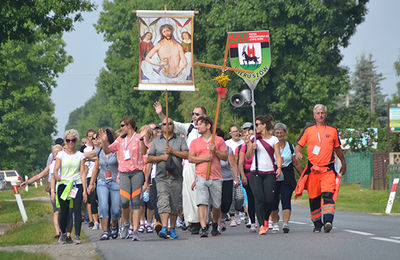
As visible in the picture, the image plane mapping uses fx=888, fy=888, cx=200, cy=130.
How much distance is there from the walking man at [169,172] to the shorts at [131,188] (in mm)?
290

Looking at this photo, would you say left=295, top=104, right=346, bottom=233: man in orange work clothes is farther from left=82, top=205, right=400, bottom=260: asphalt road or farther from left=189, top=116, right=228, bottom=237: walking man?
left=189, top=116, right=228, bottom=237: walking man

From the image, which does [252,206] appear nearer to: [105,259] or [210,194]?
[210,194]

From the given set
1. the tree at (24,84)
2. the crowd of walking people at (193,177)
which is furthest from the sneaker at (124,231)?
the tree at (24,84)

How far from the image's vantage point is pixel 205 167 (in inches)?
551

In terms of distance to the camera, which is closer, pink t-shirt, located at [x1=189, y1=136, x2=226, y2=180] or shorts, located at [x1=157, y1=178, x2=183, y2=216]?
shorts, located at [x1=157, y1=178, x2=183, y2=216]

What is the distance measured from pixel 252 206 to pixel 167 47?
3.22 metres

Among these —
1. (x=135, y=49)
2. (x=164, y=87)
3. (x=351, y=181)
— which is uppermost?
(x=135, y=49)

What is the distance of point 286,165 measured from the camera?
14.8 meters

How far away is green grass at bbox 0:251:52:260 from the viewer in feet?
37.2

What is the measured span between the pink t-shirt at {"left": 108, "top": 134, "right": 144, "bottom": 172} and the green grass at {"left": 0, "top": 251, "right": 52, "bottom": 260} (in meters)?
2.51

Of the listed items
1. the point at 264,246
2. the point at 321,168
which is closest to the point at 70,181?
the point at 264,246

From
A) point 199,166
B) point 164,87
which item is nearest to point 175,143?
point 199,166

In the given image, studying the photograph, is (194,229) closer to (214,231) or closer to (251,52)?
(214,231)

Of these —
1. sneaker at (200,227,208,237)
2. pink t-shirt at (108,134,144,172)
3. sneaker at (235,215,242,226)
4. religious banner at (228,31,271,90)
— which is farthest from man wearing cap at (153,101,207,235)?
religious banner at (228,31,271,90)
